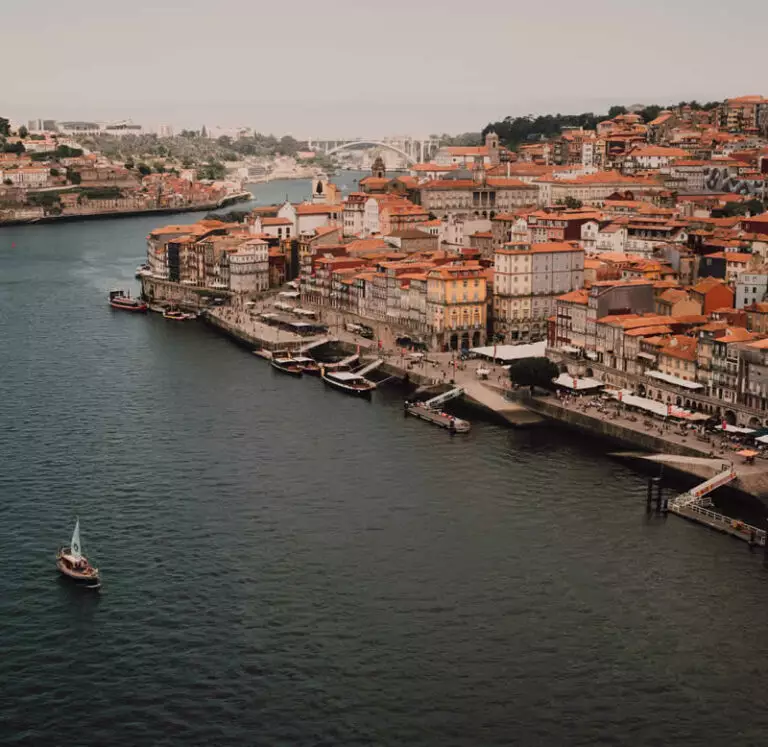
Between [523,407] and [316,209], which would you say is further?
[316,209]

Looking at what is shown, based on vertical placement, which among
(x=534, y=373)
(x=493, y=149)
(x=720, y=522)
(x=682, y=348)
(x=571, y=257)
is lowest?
(x=720, y=522)

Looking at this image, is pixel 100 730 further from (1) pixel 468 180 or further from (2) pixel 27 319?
(1) pixel 468 180

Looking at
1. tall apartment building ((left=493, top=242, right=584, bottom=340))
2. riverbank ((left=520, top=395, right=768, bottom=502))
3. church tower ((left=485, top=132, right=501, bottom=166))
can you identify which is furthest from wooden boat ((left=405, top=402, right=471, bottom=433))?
church tower ((left=485, top=132, right=501, bottom=166))

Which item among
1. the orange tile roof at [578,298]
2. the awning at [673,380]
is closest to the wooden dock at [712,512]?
the awning at [673,380]

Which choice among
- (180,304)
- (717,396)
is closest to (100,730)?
(717,396)

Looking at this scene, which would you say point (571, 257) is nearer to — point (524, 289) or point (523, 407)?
point (524, 289)

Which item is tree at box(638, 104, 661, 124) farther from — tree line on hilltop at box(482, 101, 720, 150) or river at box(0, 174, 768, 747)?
river at box(0, 174, 768, 747)

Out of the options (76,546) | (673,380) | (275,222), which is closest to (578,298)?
(673,380)
